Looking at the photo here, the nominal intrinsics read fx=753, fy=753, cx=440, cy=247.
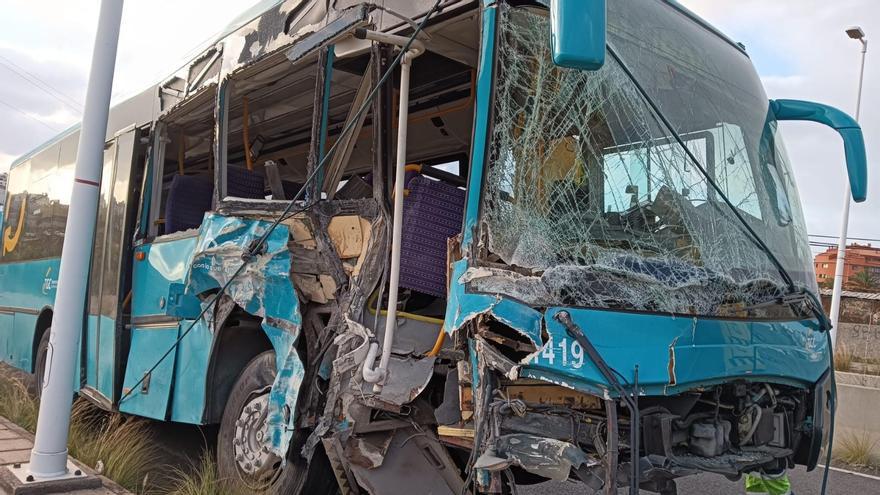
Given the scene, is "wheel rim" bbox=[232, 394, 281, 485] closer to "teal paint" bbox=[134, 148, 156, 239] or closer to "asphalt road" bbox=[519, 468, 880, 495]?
"asphalt road" bbox=[519, 468, 880, 495]

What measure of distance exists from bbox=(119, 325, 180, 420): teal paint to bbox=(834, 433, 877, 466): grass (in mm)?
6312

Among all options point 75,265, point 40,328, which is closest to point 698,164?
point 75,265

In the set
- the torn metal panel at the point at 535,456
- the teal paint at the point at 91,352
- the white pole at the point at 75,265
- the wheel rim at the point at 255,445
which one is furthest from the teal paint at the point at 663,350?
the teal paint at the point at 91,352

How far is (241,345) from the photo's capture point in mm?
4992

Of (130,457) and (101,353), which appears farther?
(101,353)

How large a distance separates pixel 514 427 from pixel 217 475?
2.62m

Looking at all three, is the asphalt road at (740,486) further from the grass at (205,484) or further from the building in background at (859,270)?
the building in background at (859,270)

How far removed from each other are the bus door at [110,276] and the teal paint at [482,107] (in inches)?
168

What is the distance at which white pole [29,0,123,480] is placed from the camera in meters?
4.55

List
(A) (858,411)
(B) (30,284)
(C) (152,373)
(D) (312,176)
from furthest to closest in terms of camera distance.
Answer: (B) (30,284) → (A) (858,411) → (C) (152,373) → (D) (312,176)

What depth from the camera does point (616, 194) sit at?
333cm

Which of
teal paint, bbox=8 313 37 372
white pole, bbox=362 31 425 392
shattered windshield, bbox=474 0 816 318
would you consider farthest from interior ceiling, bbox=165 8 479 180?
teal paint, bbox=8 313 37 372

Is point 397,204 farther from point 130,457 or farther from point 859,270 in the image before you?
point 859,270

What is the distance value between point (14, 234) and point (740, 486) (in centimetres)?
910
